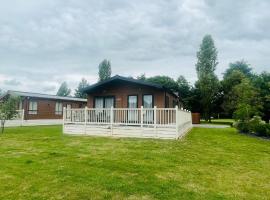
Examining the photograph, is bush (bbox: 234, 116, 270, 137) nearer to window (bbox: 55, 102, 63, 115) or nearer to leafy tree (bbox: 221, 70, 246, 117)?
leafy tree (bbox: 221, 70, 246, 117)

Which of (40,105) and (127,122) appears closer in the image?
(127,122)

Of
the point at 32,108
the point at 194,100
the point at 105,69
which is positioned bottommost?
the point at 32,108

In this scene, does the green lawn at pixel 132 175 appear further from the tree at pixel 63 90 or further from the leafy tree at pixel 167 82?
the tree at pixel 63 90

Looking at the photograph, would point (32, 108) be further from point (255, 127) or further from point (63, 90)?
point (63, 90)

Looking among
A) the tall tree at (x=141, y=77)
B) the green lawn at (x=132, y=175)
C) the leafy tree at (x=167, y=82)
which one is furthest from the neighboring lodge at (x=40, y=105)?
the tall tree at (x=141, y=77)

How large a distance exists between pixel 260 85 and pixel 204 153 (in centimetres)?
2448

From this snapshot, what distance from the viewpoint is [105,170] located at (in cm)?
507

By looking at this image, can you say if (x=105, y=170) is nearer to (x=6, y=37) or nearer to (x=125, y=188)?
(x=125, y=188)

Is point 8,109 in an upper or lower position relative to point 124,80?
lower

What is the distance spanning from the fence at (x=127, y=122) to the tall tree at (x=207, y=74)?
21.9 meters

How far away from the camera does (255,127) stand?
13602 millimetres

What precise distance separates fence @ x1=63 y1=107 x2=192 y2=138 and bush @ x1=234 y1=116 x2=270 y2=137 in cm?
495

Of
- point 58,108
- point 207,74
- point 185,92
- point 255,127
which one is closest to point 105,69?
point 185,92

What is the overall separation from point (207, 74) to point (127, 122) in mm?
26927
